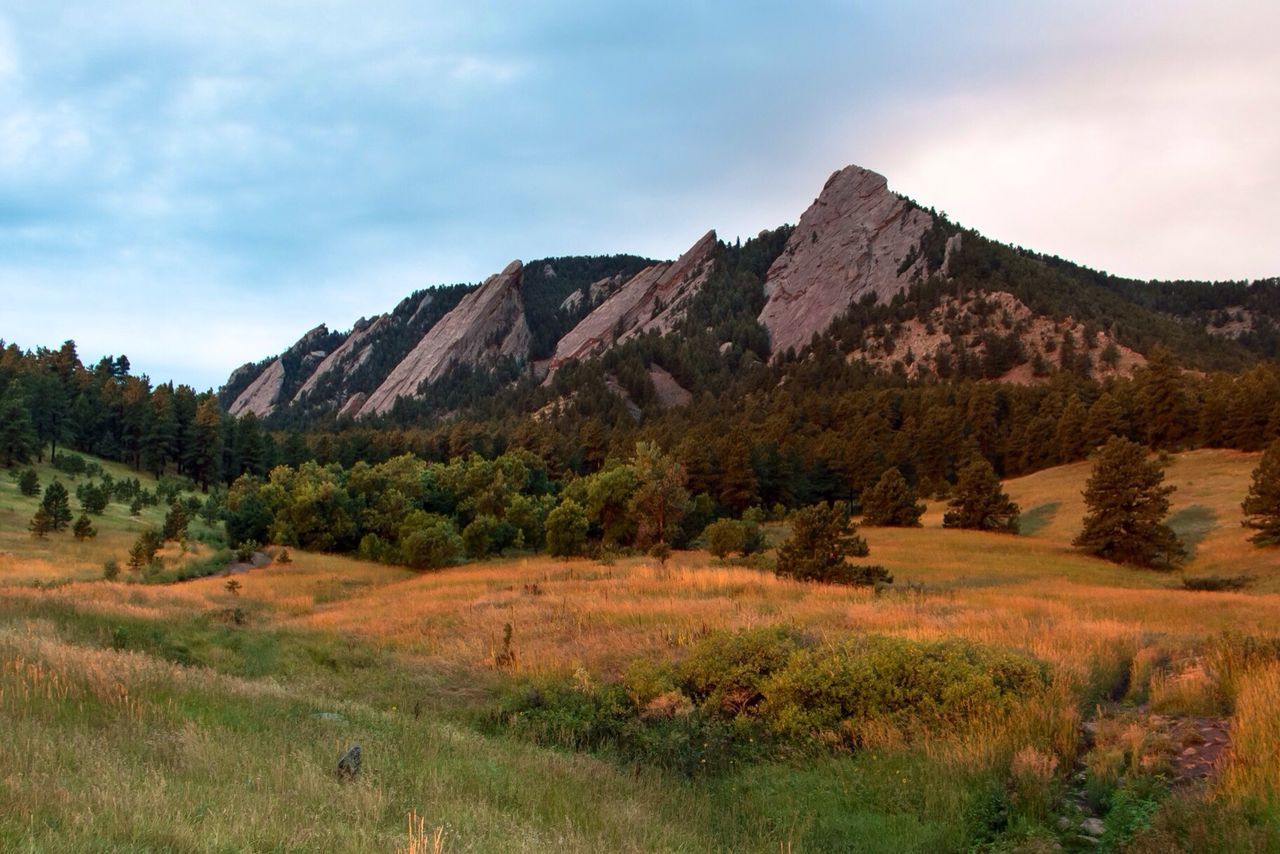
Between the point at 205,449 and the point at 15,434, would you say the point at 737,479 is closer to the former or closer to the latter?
the point at 15,434

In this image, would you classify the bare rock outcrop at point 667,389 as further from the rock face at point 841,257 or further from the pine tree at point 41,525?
the pine tree at point 41,525

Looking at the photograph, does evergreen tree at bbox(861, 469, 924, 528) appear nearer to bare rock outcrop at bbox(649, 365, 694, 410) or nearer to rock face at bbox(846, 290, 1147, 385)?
rock face at bbox(846, 290, 1147, 385)

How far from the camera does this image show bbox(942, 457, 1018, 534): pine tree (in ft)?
163

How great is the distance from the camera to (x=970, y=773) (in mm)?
7004

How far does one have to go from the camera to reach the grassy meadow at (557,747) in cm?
502

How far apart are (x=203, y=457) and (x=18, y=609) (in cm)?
8133

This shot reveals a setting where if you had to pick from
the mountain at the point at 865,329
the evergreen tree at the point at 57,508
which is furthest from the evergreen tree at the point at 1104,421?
the evergreen tree at the point at 57,508

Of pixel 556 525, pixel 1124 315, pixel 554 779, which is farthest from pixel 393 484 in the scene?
pixel 1124 315

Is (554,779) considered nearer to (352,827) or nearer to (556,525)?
(352,827)

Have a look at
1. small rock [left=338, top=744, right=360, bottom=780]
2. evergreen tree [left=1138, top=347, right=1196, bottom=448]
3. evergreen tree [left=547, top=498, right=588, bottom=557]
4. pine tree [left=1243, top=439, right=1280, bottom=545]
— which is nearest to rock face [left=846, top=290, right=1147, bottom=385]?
evergreen tree [left=1138, top=347, right=1196, bottom=448]

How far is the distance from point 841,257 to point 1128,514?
14710cm

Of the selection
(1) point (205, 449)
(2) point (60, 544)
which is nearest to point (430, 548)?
(2) point (60, 544)

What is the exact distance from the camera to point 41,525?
40188 millimetres

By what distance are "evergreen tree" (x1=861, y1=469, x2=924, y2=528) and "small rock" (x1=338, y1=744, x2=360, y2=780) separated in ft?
169
